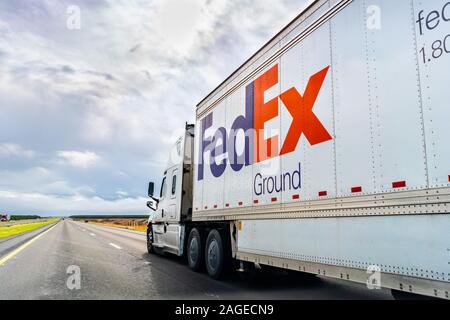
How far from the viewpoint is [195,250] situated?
988 cm

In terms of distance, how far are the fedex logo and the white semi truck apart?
0.9 inches

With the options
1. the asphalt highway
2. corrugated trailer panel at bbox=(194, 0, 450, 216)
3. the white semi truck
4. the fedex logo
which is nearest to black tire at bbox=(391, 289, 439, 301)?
the white semi truck

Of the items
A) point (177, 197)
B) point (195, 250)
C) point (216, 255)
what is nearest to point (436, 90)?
point (216, 255)

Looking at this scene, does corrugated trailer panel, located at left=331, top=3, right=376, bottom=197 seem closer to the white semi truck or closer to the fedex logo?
the white semi truck

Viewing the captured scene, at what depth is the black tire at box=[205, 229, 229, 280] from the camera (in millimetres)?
8336

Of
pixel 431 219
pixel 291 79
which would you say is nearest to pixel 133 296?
pixel 291 79

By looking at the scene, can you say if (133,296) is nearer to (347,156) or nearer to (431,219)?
(347,156)

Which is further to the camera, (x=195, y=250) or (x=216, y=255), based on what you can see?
(x=195, y=250)

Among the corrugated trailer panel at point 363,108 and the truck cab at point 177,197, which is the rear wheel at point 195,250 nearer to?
the truck cab at point 177,197

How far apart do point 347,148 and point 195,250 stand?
20.0 ft

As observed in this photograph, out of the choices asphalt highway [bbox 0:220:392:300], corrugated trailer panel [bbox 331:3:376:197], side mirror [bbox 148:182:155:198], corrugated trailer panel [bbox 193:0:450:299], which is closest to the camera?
corrugated trailer panel [bbox 193:0:450:299]

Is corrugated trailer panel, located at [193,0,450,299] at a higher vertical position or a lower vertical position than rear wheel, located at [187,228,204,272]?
higher

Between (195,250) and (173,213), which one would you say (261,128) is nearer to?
(195,250)
